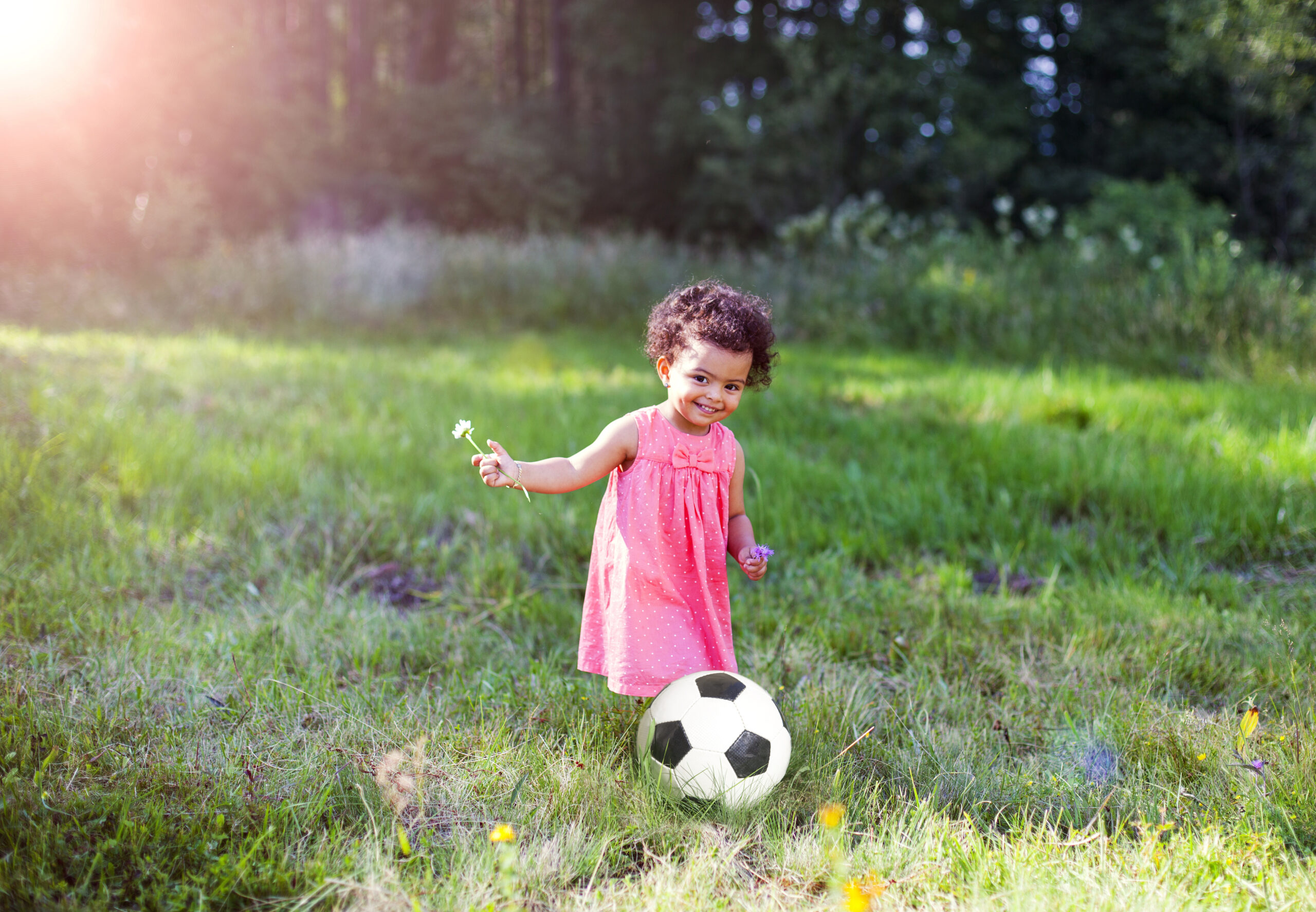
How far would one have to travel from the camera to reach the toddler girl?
2.34 meters

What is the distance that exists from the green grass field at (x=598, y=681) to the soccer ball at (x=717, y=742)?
69 millimetres

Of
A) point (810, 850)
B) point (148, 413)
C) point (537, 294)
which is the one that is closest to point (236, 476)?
point (148, 413)

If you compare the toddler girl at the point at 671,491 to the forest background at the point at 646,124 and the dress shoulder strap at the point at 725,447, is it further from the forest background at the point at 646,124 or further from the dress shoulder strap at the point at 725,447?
the forest background at the point at 646,124

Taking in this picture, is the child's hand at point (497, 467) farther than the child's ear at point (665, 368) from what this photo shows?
No

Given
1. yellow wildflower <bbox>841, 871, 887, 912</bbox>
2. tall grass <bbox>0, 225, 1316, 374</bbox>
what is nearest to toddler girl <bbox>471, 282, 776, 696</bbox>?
yellow wildflower <bbox>841, 871, 887, 912</bbox>

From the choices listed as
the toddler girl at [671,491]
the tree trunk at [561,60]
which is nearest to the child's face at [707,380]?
the toddler girl at [671,491]

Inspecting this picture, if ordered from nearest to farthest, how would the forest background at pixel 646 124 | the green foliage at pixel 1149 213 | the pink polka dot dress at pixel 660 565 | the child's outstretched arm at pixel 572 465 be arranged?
the child's outstretched arm at pixel 572 465 → the pink polka dot dress at pixel 660 565 → the forest background at pixel 646 124 → the green foliage at pixel 1149 213

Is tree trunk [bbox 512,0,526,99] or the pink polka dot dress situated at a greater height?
tree trunk [bbox 512,0,526,99]

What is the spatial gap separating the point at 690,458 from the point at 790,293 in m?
8.47

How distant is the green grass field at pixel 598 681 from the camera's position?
6.25 feet

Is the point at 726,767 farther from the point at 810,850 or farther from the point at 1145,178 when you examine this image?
the point at 1145,178

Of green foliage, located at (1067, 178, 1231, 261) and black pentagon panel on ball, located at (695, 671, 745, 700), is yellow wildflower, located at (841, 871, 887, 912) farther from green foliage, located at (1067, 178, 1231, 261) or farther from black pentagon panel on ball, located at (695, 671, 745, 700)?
green foliage, located at (1067, 178, 1231, 261)

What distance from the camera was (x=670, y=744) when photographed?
7.25ft

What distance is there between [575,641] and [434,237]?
11511 millimetres
